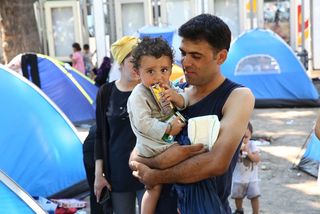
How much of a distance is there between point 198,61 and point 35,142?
3420 mm

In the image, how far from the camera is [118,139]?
2.94m

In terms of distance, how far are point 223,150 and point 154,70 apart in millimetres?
569

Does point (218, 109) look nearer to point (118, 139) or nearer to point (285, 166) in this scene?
point (118, 139)

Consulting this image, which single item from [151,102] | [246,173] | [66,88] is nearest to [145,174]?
[151,102]

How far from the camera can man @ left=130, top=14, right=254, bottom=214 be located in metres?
1.99

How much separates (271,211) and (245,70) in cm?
582

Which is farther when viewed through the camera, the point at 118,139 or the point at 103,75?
the point at 103,75

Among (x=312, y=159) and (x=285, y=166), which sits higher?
(x=312, y=159)

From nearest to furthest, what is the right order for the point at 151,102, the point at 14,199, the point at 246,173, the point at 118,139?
the point at 151,102 → the point at 14,199 → the point at 118,139 → the point at 246,173

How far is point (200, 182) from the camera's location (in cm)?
203

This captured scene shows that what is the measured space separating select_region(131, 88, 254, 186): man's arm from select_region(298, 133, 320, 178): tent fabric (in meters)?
3.95

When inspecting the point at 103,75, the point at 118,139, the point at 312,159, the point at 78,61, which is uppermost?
the point at 118,139

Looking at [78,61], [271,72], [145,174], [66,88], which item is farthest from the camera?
[78,61]

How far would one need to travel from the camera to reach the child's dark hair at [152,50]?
2355 millimetres
